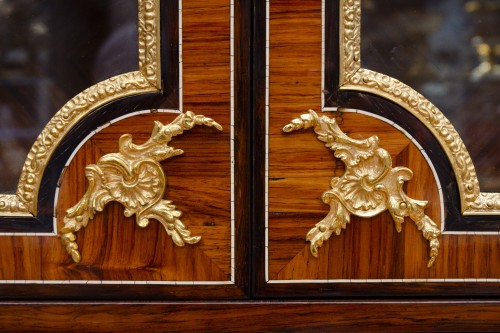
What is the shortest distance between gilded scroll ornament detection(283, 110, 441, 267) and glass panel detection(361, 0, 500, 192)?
7 centimetres

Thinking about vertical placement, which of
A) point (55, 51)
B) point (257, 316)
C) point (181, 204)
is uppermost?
point (55, 51)

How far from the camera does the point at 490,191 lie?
540 millimetres

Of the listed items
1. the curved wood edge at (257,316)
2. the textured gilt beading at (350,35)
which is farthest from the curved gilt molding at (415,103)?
the curved wood edge at (257,316)

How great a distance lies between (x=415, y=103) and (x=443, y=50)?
58 mm

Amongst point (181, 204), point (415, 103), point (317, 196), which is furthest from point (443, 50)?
point (181, 204)

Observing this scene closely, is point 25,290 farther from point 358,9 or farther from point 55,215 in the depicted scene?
point 358,9

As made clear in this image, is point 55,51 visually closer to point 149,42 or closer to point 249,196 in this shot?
point 149,42

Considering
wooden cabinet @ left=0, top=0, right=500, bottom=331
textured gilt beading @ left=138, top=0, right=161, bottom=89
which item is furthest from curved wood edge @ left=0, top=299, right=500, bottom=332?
textured gilt beading @ left=138, top=0, right=161, bottom=89

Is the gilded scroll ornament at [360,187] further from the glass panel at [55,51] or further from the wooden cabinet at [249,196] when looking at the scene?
the glass panel at [55,51]

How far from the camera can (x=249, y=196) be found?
20.6 inches

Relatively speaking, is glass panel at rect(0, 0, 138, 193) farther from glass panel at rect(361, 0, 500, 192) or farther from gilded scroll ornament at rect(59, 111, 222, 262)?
glass panel at rect(361, 0, 500, 192)

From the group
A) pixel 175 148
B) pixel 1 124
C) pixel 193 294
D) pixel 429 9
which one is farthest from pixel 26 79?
pixel 429 9

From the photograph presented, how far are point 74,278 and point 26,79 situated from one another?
0.20 meters

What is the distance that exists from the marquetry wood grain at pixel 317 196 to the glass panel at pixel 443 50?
0.05 metres
